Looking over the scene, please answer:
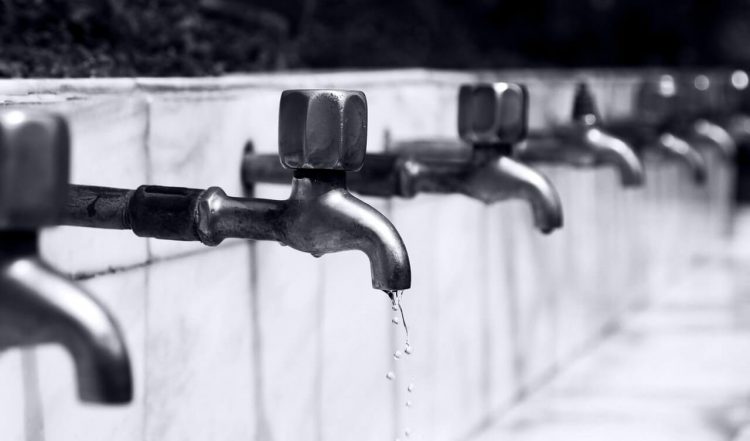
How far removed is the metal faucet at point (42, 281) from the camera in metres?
0.35

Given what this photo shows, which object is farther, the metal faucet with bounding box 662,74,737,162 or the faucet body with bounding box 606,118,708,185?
the metal faucet with bounding box 662,74,737,162

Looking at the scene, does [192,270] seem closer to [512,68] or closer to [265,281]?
[265,281]

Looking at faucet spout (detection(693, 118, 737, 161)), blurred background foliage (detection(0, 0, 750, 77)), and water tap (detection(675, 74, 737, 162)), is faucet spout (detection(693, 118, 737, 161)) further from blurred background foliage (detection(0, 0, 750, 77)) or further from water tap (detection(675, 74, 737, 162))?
blurred background foliage (detection(0, 0, 750, 77))

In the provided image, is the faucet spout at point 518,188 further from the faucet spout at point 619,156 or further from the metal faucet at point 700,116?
the metal faucet at point 700,116

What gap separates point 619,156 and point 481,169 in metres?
0.27

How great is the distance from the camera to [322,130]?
1.80 ft

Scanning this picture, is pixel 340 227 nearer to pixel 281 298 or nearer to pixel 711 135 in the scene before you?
pixel 281 298

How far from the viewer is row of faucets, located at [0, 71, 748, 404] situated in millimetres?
353

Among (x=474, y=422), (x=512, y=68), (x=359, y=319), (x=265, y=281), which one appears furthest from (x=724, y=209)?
(x=265, y=281)

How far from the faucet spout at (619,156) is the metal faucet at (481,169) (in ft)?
0.71

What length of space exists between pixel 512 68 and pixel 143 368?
1.28m

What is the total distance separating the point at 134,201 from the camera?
21.0 inches

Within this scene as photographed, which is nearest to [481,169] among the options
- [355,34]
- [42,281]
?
[42,281]

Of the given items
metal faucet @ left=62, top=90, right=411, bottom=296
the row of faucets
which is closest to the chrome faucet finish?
the row of faucets
